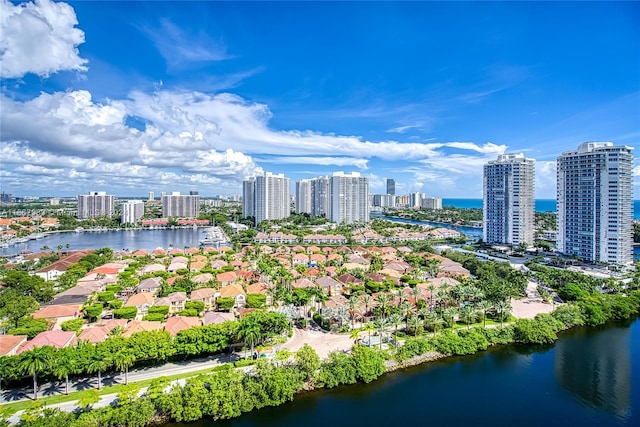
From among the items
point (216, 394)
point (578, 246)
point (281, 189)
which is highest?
point (281, 189)

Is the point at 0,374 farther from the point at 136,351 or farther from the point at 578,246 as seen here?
the point at 578,246

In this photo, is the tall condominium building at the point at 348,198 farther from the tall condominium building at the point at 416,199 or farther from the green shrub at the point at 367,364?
the tall condominium building at the point at 416,199

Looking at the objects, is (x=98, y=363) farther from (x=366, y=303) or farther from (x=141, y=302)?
(x=366, y=303)

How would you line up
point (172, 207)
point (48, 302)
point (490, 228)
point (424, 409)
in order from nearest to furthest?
point (424, 409), point (48, 302), point (490, 228), point (172, 207)

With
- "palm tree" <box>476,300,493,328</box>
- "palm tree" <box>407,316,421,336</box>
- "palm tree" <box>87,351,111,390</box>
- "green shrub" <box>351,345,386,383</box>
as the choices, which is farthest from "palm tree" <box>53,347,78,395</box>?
"palm tree" <box>476,300,493,328</box>

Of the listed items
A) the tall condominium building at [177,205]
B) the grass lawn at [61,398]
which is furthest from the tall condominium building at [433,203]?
the grass lawn at [61,398]

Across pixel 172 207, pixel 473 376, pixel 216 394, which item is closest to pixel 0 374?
pixel 216 394
